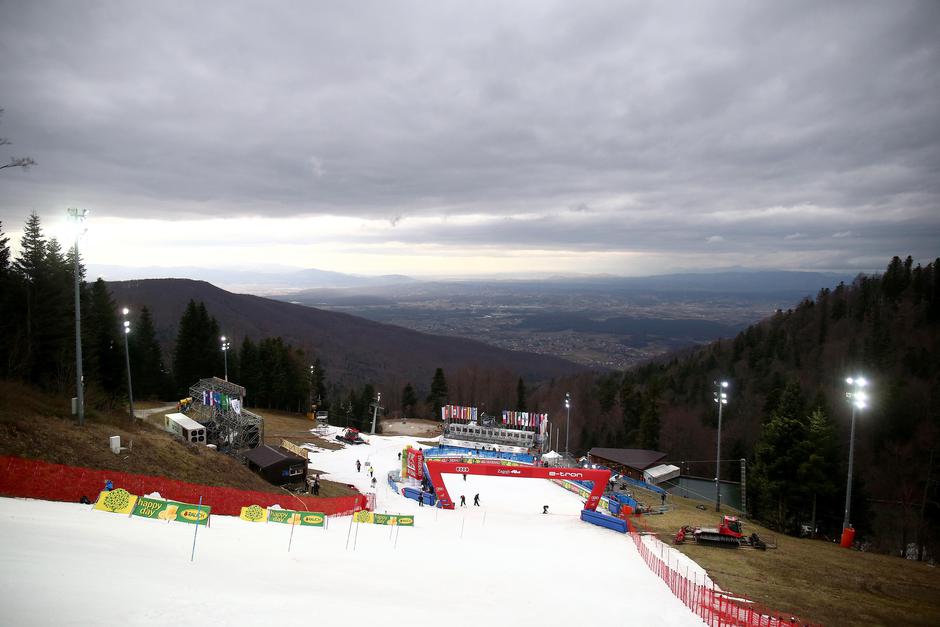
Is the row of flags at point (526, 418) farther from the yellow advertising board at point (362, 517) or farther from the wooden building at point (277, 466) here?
the yellow advertising board at point (362, 517)

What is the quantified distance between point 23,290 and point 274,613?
38.1m

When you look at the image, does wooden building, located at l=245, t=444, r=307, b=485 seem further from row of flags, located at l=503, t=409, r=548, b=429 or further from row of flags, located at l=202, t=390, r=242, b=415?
row of flags, located at l=503, t=409, r=548, b=429

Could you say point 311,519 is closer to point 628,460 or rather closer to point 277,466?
point 277,466

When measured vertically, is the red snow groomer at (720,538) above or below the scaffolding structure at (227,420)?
below

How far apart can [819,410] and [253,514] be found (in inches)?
1526

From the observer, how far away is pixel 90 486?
16.0 metres

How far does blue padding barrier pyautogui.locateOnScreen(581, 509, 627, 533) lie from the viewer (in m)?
27.2

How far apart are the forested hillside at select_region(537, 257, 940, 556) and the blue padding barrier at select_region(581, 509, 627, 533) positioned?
13014 mm

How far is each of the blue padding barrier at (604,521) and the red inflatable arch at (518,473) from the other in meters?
1.32

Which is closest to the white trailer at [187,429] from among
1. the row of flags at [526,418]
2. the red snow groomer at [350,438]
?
the red snow groomer at [350,438]

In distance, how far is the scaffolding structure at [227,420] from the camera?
36062mm

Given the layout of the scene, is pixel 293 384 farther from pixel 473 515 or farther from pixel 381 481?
pixel 473 515

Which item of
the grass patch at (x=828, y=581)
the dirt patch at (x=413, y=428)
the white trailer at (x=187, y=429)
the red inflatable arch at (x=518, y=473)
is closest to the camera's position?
the grass patch at (x=828, y=581)

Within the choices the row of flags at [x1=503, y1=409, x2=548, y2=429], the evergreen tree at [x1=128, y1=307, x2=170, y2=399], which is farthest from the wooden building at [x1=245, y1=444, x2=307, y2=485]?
the evergreen tree at [x1=128, y1=307, x2=170, y2=399]
